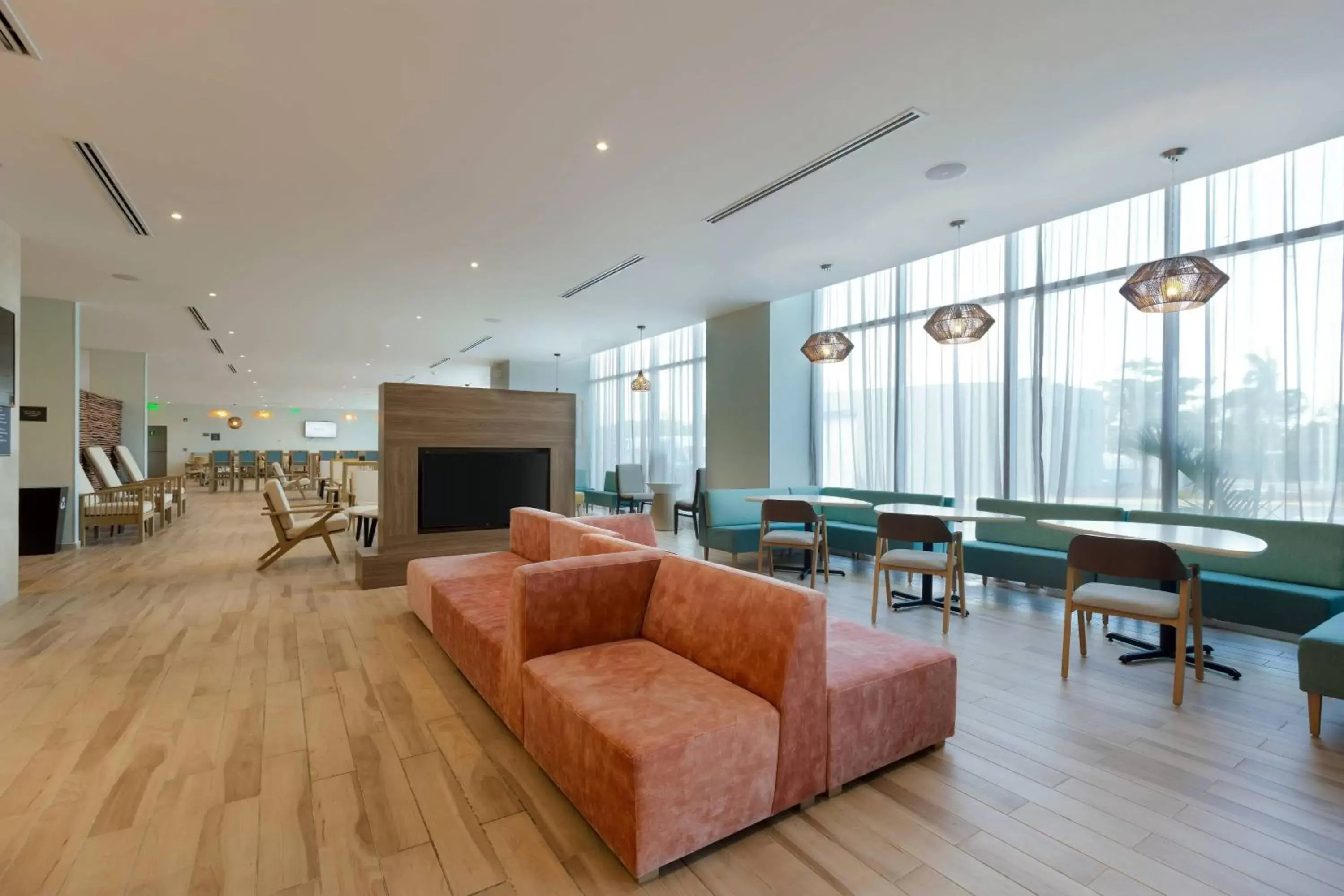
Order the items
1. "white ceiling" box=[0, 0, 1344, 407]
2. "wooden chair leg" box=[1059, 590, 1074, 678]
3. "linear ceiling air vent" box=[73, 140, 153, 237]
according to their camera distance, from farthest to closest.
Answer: "linear ceiling air vent" box=[73, 140, 153, 237]
"wooden chair leg" box=[1059, 590, 1074, 678]
"white ceiling" box=[0, 0, 1344, 407]

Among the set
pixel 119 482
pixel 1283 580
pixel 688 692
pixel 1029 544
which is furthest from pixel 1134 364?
pixel 119 482

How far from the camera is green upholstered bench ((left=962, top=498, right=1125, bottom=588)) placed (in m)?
4.74

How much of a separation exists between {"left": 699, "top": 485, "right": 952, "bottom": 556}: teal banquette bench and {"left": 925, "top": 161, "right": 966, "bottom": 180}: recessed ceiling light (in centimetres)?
312

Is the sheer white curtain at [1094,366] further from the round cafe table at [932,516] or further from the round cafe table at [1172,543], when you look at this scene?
the round cafe table at [1172,543]

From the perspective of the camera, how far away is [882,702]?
2219mm

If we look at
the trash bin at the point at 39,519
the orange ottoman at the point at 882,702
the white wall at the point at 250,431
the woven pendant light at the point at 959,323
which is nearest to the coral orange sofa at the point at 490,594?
the orange ottoman at the point at 882,702

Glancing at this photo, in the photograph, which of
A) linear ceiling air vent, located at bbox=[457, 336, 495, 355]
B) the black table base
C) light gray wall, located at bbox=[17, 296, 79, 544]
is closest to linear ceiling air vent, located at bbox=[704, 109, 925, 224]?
the black table base

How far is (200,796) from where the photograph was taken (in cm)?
208

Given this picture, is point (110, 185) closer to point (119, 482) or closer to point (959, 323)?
point (959, 323)

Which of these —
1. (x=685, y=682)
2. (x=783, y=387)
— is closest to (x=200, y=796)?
(x=685, y=682)

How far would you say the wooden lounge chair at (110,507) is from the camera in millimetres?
7297

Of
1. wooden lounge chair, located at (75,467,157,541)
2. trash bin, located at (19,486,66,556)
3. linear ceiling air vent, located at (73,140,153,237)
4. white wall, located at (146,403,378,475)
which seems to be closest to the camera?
linear ceiling air vent, located at (73,140,153,237)

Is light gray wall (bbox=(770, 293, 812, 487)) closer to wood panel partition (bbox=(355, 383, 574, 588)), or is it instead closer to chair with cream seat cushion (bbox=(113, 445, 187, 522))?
wood panel partition (bbox=(355, 383, 574, 588))

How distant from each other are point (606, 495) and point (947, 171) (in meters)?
8.26
